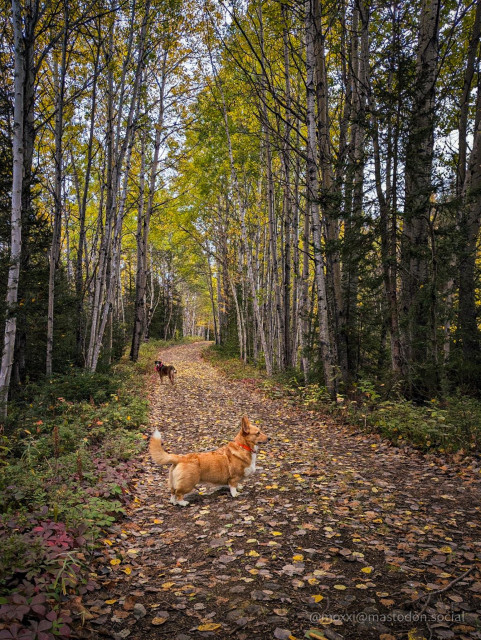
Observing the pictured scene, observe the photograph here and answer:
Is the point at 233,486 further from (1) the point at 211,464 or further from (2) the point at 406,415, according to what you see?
(2) the point at 406,415

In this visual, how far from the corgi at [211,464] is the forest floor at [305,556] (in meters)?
0.26

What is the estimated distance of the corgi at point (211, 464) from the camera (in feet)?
15.4

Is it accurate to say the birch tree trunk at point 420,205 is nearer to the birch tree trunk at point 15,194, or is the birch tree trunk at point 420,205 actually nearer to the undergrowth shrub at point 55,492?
the undergrowth shrub at point 55,492

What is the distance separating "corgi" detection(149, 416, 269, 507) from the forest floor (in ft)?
0.86

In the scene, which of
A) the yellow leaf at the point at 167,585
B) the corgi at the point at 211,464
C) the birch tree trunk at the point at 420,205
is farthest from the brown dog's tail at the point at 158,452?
the birch tree trunk at the point at 420,205

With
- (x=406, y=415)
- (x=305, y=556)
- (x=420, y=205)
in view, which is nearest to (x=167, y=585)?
(x=305, y=556)

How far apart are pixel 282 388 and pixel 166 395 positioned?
438cm

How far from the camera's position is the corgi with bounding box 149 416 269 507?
15.4ft

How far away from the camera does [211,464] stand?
16.1 ft

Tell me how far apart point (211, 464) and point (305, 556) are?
6.24ft

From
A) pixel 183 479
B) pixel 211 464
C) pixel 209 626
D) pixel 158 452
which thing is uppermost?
pixel 158 452

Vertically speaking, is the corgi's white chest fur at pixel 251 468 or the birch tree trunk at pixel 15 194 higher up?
the birch tree trunk at pixel 15 194

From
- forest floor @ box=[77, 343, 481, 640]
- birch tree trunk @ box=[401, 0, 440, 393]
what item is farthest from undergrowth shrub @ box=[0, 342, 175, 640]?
birch tree trunk @ box=[401, 0, 440, 393]

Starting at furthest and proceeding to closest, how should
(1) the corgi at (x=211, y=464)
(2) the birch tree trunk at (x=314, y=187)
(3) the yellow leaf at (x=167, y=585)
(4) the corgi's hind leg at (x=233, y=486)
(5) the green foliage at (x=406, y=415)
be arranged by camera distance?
(2) the birch tree trunk at (x=314, y=187), (5) the green foliage at (x=406, y=415), (4) the corgi's hind leg at (x=233, y=486), (1) the corgi at (x=211, y=464), (3) the yellow leaf at (x=167, y=585)
